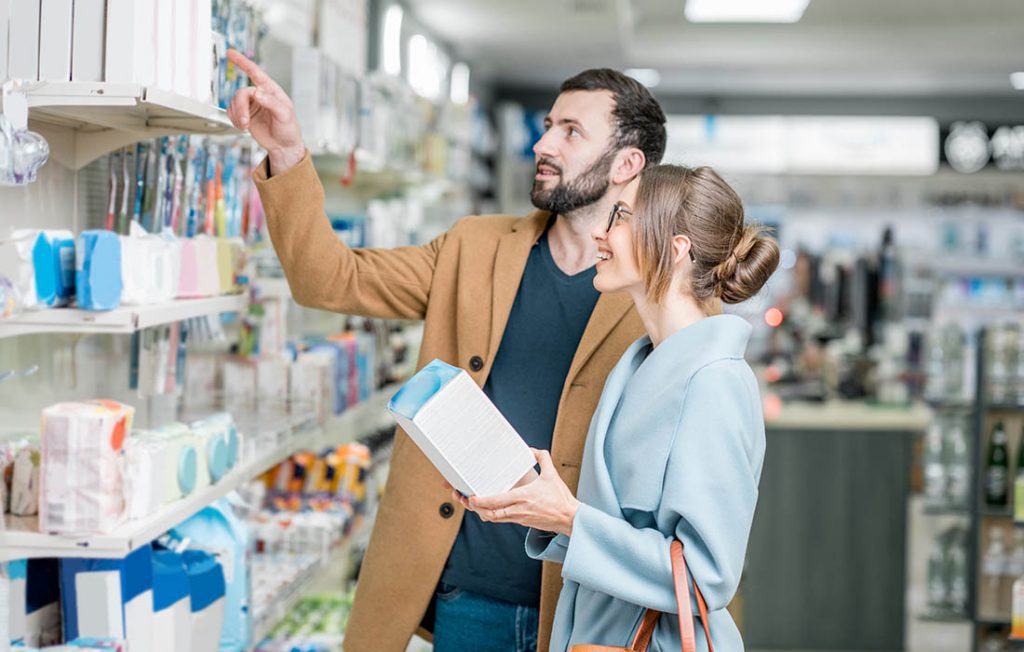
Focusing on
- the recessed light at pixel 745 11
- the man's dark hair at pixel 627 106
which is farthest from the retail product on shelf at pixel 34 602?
the recessed light at pixel 745 11

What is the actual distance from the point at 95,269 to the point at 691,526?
1.05m

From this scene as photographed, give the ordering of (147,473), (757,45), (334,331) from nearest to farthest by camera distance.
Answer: (147,473) < (334,331) < (757,45)

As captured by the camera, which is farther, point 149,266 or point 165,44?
point 149,266

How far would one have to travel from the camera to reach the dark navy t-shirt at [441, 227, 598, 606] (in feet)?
7.77

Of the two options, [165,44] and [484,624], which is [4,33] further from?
[484,624]

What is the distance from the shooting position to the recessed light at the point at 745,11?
791cm

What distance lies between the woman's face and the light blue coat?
0.12 meters

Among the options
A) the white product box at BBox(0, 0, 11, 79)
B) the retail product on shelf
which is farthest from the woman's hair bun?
the retail product on shelf

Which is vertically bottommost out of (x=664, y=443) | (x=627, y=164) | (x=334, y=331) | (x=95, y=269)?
(x=664, y=443)

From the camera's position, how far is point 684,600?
5.66 ft

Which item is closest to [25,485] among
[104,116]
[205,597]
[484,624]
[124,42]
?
[205,597]

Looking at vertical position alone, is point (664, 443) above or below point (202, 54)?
below

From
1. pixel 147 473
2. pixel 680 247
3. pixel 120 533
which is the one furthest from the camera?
pixel 147 473

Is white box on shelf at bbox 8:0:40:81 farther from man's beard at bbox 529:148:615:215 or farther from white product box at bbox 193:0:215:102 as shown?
man's beard at bbox 529:148:615:215
